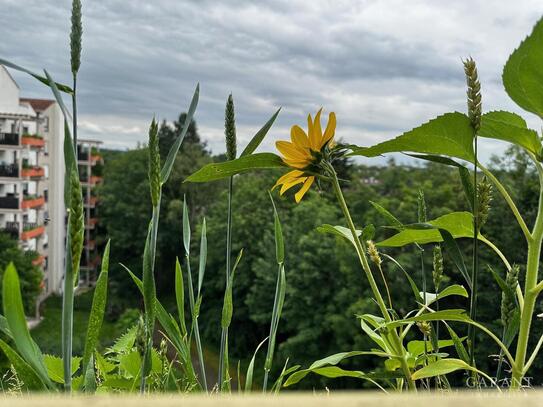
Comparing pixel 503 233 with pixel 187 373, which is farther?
pixel 503 233

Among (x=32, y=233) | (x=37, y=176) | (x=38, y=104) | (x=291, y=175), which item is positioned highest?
(x=38, y=104)

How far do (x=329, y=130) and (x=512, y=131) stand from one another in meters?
0.17

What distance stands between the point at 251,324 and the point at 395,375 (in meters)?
17.3

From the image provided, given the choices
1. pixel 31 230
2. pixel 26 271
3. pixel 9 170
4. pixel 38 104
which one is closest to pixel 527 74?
pixel 26 271

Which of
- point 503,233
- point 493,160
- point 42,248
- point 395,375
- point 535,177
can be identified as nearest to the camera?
point 395,375

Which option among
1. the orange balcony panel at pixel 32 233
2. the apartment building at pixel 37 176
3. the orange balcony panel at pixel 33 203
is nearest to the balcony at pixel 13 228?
the apartment building at pixel 37 176

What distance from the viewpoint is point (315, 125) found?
0.61 metres

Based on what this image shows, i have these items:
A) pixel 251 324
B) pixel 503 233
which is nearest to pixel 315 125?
pixel 503 233

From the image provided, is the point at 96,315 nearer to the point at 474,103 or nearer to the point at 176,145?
the point at 176,145

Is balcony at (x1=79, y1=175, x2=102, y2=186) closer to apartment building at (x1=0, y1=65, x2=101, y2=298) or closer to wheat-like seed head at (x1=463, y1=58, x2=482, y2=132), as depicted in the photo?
apartment building at (x1=0, y1=65, x2=101, y2=298)

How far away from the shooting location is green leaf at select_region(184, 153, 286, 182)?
0.56m

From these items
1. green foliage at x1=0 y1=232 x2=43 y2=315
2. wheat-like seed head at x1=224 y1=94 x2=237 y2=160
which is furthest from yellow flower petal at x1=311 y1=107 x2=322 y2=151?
green foliage at x1=0 y1=232 x2=43 y2=315

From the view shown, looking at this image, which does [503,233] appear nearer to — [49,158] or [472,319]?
[472,319]

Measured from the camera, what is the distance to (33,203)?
66.0ft
